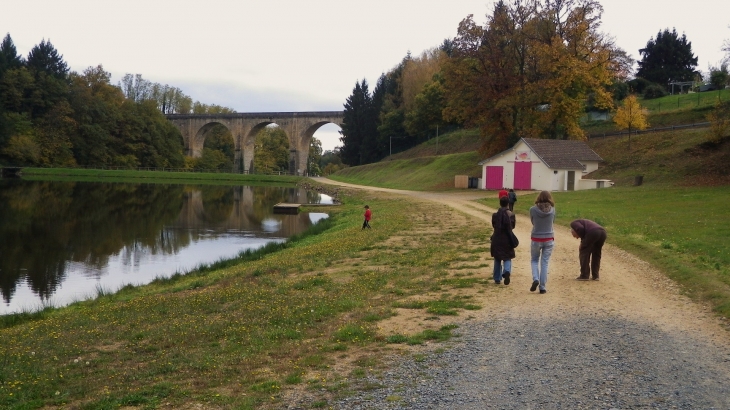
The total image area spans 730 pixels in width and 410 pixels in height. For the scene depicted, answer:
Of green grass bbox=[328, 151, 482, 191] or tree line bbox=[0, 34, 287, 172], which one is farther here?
tree line bbox=[0, 34, 287, 172]

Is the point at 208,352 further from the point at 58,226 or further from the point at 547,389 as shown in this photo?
the point at 58,226

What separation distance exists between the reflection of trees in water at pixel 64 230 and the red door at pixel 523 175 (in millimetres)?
21649

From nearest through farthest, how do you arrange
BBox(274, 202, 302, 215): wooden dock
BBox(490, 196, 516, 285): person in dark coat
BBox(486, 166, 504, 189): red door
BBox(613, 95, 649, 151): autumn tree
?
BBox(490, 196, 516, 285): person in dark coat, BBox(274, 202, 302, 215): wooden dock, BBox(486, 166, 504, 189): red door, BBox(613, 95, 649, 151): autumn tree

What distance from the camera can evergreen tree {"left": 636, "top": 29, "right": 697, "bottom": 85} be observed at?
74875mm

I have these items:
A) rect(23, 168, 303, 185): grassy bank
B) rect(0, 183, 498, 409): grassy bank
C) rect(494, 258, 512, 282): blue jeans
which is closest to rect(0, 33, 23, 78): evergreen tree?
rect(23, 168, 303, 185): grassy bank

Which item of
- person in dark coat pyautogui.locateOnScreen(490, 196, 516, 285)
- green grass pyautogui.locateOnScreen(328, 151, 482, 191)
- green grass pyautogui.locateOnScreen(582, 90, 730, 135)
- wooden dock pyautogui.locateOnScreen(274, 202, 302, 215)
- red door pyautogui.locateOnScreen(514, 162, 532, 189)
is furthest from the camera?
green grass pyautogui.locateOnScreen(582, 90, 730, 135)

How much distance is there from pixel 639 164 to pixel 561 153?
4863 mm

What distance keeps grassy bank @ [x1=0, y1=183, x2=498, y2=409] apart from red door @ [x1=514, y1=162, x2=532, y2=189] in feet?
85.4

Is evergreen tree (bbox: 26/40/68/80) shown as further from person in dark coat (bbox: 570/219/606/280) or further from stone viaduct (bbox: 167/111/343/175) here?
person in dark coat (bbox: 570/219/606/280)

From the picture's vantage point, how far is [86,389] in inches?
279

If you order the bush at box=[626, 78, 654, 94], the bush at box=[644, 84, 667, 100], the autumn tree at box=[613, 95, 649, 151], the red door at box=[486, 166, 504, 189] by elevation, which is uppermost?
the bush at box=[626, 78, 654, 94]

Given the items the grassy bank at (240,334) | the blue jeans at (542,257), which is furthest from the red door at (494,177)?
the blue jeans at (542,257)

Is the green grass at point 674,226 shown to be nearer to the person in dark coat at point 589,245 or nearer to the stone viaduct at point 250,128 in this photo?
the person in dark coat at point 589,245

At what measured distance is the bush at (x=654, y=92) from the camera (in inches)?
2717
